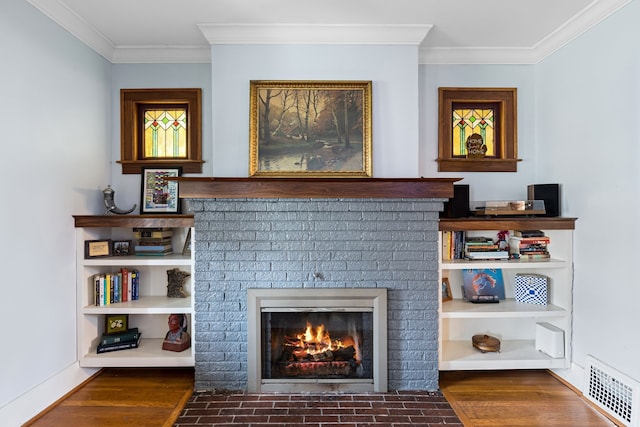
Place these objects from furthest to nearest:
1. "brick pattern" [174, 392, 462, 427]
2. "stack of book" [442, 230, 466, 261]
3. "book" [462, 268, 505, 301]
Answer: "book" [462, 268, 505, 301] < "stack of book" [442, 230, 466, 261] < "brick pattern" [174, 392, 462, 427]

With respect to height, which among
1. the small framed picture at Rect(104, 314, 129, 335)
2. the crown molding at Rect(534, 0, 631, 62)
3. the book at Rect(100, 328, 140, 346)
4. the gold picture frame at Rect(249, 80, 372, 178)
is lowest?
the book at Rect(100, 328, 140, 346)

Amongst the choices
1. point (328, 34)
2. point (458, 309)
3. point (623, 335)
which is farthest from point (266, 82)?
point (623, 335)

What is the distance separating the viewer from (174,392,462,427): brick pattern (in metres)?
2.18

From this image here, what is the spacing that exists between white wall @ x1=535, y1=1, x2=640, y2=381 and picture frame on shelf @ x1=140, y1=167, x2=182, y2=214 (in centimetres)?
285

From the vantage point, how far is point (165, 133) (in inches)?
122

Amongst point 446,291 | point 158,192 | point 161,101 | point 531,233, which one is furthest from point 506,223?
point 161,101

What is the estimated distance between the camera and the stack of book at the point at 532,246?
110 inches

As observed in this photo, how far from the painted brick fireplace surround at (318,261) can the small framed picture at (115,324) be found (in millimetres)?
760

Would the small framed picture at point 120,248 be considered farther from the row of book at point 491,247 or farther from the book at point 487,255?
the book at point 487,255

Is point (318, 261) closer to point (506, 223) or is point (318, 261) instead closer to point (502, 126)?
point (506, 223)

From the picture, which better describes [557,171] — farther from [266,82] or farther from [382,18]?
[266,82]

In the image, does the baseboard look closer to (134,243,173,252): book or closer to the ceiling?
(134,243,173,252): book

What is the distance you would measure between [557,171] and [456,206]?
76 cm

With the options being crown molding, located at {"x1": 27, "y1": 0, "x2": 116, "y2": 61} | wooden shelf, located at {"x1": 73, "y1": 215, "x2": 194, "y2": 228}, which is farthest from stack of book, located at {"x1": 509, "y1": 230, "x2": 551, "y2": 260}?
crown molding, located at {"x1": 27, "y1": 0, "x2": 116, "y2": 61}
